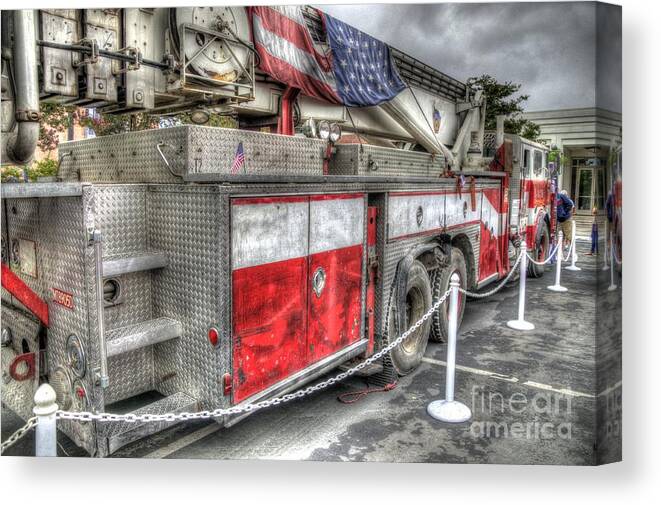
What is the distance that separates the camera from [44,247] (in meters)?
2.86

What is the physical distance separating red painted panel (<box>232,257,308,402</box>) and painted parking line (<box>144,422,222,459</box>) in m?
0.83

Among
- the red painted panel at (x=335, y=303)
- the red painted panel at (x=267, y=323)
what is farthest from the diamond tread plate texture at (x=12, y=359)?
the red painted panel at (x=335, y=303)

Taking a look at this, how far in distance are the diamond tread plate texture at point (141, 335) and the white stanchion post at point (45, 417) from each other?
0.35m

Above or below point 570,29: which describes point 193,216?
below

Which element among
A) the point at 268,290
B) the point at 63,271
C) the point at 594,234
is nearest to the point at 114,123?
the point at 63,271

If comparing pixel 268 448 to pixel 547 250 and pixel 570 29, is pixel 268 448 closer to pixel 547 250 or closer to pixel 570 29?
pixel 570 29

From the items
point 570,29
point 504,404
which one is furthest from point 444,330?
point 570,29

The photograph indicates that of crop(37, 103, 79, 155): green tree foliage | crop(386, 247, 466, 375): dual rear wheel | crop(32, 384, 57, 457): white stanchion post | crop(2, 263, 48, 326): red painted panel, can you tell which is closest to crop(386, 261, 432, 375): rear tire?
crop(386, 247, 466, 375): dual rear wheel

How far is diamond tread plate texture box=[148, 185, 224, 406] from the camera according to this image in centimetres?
262

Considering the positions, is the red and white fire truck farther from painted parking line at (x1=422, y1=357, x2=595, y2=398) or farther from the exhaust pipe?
painted parking line at (x1=422, y1=357, x2=595, y2=398)

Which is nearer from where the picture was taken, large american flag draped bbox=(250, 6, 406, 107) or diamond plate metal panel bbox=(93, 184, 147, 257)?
diamond plate metal panel bbox=(93, 184, 147, 257)

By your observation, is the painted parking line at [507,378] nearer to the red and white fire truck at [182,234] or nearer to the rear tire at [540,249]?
the red and white fire truck at [182,234]

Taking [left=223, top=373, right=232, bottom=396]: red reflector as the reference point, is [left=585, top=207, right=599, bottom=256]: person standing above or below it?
above

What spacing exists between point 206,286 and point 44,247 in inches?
37.1
